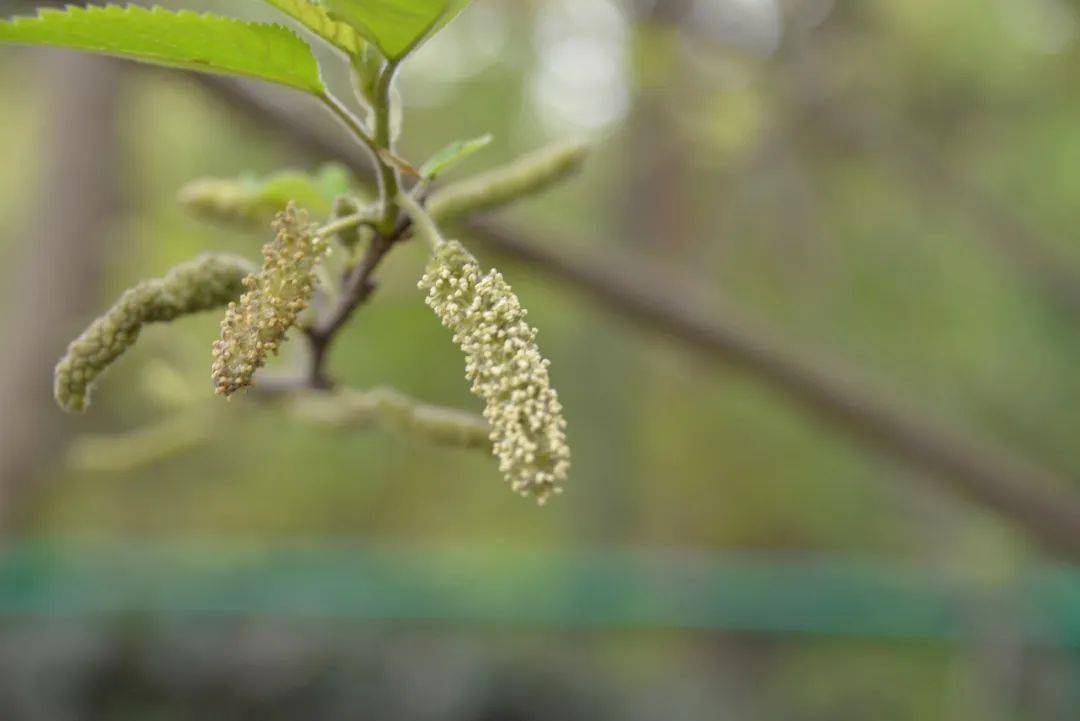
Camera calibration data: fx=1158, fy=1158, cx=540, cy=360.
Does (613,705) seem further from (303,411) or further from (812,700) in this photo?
(303,411)

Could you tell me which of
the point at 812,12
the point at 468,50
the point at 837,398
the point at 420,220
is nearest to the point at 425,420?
the point at 420,220

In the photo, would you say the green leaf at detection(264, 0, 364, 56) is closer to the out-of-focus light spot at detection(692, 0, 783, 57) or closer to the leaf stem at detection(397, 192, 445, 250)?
the leaf stem at detection(397, 192, 445, 250)

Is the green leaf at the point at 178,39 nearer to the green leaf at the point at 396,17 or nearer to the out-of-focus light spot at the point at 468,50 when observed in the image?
the green leaf at the point at 396,17

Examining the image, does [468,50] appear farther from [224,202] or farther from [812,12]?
[224,202]

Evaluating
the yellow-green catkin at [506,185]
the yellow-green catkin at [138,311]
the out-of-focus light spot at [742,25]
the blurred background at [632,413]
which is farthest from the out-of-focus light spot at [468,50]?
the yellow-green catkin at [138,311]

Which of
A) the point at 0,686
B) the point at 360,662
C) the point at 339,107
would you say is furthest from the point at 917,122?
the point at 339,107

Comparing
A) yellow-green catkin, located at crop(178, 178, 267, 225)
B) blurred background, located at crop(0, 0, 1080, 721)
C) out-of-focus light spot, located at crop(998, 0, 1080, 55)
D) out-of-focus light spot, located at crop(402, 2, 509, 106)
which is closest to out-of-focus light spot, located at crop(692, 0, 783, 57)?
blurred background, located at crop(0, 0, 1080, 721)
